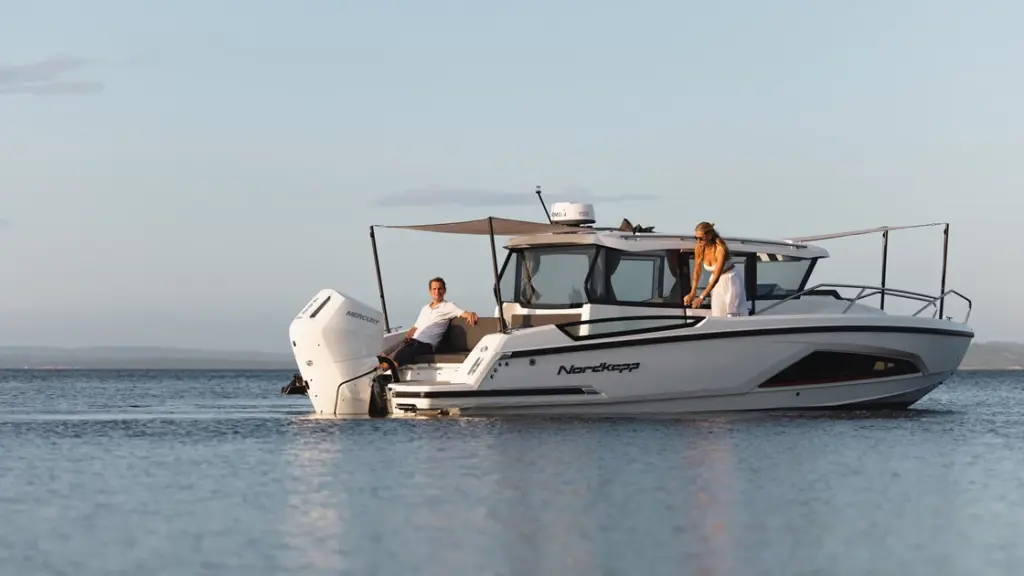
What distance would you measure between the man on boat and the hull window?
4.04 metres

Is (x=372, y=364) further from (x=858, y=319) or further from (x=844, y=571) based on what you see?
(x=844, y=571)

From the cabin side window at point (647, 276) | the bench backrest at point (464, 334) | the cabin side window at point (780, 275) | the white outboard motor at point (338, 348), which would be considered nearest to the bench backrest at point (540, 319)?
the bench backrest at point (464, 334)

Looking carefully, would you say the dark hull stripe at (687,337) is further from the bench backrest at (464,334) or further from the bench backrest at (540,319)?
the bench backrest at (464,334)

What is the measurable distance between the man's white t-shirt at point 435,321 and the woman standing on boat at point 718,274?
309cm

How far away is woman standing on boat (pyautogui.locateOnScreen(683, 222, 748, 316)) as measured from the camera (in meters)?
18.5

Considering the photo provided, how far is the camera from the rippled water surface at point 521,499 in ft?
27.6

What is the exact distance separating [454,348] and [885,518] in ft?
31.9

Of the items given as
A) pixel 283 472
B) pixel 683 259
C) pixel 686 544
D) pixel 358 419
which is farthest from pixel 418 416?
pixel 686 544

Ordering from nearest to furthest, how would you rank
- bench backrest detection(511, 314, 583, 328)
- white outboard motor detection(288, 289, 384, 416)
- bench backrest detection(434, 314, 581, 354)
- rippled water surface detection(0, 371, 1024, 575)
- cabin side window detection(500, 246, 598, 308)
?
rippled water surface detection(0, 371, 1024, 575), white outboard motor detection(288, 289, 384, 416), bench backrest detection(511, 314, 583, 328), cabin side window detection(500, 246, 598, 308), bench backrest detection(434, 314, 581, 354)

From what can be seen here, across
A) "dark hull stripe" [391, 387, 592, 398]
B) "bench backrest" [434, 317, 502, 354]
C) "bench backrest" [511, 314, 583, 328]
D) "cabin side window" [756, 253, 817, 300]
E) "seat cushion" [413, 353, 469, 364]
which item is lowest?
"dark hull stripe" [391, 387, 592, 398]

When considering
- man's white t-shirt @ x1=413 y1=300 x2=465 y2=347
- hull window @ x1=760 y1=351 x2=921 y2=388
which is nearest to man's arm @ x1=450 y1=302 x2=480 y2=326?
man's white t-shirt @ x1=413 y1=300 x2=465 y2=347

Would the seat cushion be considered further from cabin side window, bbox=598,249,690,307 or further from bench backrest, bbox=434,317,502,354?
cabin side window, bbox=598,249,690,307

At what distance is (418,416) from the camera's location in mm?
18203

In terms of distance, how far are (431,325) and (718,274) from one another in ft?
12.0
